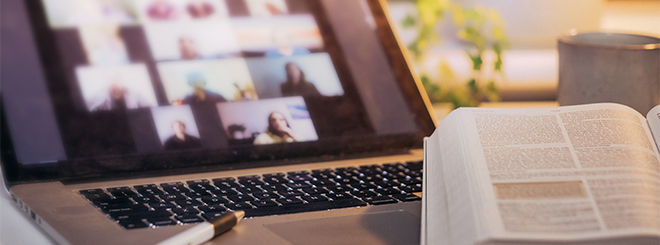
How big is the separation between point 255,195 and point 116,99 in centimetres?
21

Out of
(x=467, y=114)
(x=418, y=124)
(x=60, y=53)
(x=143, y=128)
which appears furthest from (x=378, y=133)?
(x=60, y=53)

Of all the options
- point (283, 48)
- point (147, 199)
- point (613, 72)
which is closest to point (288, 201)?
point (147, 199)

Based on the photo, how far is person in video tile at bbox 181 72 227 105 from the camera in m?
0.53

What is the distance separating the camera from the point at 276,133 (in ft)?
1.76

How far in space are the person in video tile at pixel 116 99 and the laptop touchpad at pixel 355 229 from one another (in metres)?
0.24

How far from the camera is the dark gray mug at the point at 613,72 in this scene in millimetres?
491

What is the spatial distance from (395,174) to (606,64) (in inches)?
10.2

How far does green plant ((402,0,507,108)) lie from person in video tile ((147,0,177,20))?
18.1 inches

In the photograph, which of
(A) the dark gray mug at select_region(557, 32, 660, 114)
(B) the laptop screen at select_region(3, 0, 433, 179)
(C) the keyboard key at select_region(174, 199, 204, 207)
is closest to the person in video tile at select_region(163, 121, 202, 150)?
(B) the laptop screen at select_region(3, 0, 433, 179)

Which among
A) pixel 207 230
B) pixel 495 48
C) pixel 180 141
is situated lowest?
pixel 207 230

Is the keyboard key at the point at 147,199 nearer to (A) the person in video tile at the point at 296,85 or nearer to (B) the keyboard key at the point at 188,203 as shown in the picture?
(B) the keyboard key at the point at 188,203

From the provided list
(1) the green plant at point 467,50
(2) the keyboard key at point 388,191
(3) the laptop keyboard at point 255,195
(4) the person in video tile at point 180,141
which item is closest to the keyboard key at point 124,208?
(3) the laptop keyboard at point 255,195

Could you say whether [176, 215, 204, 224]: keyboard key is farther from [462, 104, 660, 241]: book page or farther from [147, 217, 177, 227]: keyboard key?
[462, 104, 660, 241]: book page

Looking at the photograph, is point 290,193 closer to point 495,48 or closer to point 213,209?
point 213,209
